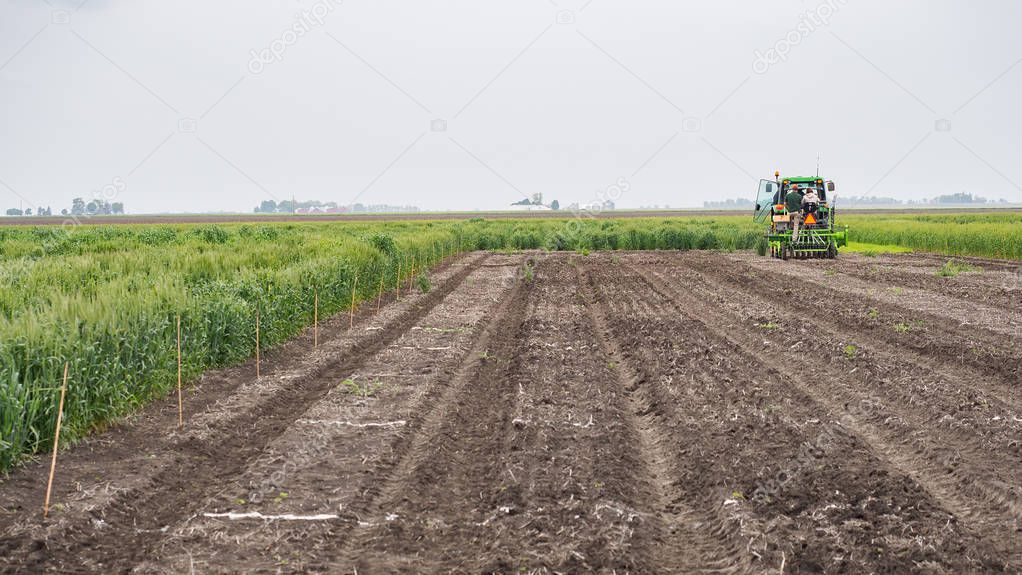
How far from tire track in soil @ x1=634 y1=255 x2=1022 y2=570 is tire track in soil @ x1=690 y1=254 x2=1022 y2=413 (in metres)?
1.45

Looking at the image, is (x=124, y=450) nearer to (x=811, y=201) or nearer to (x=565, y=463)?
(x=565, y=463)

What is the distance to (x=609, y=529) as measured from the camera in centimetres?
521

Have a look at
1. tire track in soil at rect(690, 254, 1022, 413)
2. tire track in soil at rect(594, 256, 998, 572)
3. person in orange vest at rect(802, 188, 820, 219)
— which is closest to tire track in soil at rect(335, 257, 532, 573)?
tire track in soil at rect(594, 256, 998, 572)

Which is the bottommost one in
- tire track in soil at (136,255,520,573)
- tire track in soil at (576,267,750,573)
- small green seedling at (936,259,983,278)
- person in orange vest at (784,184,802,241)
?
tire track in soil at (576,267,750,573)

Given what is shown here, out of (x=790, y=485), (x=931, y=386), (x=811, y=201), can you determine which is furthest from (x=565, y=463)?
(x=811, y=201)

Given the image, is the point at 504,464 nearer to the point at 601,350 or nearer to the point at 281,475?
the point at 281,475

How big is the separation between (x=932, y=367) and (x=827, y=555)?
6.86m

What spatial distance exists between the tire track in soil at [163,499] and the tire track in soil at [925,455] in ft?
18.1

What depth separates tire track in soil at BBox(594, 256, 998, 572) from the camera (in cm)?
490

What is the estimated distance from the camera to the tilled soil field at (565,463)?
4.95 m

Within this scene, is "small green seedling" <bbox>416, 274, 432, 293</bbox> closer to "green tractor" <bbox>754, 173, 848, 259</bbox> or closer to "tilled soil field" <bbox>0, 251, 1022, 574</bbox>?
"tilled soil field" <bbox>0, 251, 1022, 574</bbox>

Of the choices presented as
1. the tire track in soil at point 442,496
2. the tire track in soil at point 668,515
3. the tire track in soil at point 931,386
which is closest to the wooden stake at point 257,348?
the tire track in soil at point 442,496

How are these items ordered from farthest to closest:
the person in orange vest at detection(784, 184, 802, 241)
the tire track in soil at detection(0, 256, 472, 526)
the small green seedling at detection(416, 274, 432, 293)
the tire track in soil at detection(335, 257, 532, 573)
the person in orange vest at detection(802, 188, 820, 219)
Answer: the person in orange vest at detection(802, 188, 820, 219), the person in orange vest at detection(784, 184, 802, 241), the small green seedling at detection(416, 274, 432, 293), the tire track in soil at detection(0, 256, 472, 526), the tire track in soil at detection(335, 257, 532, 573)

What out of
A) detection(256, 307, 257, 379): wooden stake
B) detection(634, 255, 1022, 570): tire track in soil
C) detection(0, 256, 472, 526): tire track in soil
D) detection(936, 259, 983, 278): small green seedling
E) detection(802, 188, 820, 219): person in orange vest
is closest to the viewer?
detection(634, 255, 1022, 570): tire track in soil
